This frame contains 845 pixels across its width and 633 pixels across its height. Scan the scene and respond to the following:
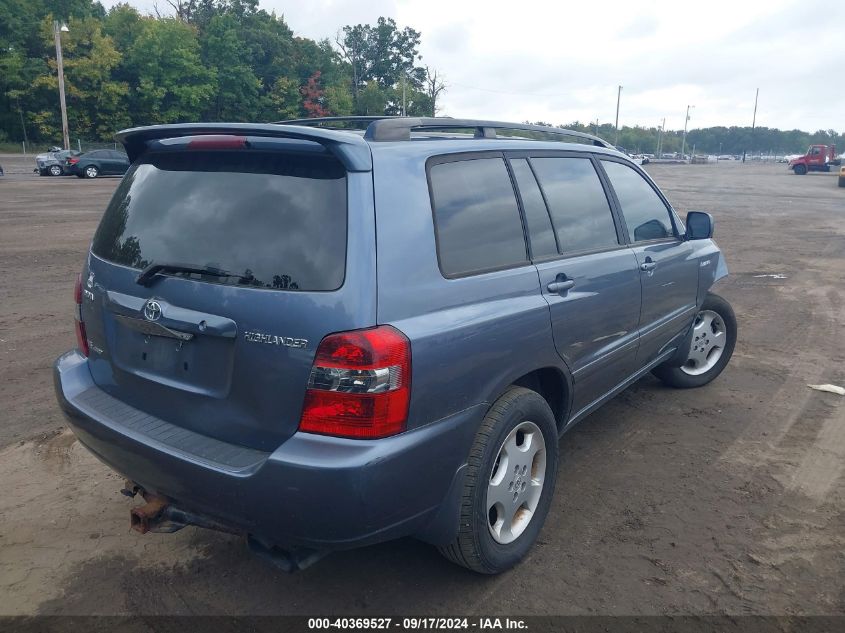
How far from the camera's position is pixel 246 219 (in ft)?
8.36

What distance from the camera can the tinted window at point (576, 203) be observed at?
348 cm

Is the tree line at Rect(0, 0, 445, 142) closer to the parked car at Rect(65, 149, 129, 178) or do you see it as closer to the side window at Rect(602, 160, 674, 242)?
the parked car at Rect(65, 149, 129, 178)

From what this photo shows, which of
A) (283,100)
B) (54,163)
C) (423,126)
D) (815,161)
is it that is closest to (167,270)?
(423,126)

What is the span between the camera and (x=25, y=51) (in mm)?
57125

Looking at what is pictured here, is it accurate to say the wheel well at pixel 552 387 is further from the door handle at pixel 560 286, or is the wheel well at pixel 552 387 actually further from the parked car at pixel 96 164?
the parked car at pixel 96 164

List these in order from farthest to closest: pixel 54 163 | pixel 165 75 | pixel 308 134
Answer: pixel 165 75 → pixel 54 163 → pixel 308 134

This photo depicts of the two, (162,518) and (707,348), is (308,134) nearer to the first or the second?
(162,518)

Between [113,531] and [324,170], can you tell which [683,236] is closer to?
[324,170]

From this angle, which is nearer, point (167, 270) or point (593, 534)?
point (167, 270)

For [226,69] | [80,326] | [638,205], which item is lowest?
[80,326]

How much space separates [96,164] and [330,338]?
3422 centimetres

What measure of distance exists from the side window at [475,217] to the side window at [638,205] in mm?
1273

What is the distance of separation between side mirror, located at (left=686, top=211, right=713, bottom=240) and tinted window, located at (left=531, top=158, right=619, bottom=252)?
1103 mm

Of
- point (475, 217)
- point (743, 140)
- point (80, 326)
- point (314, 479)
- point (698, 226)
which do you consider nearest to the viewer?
point (314, 479)
